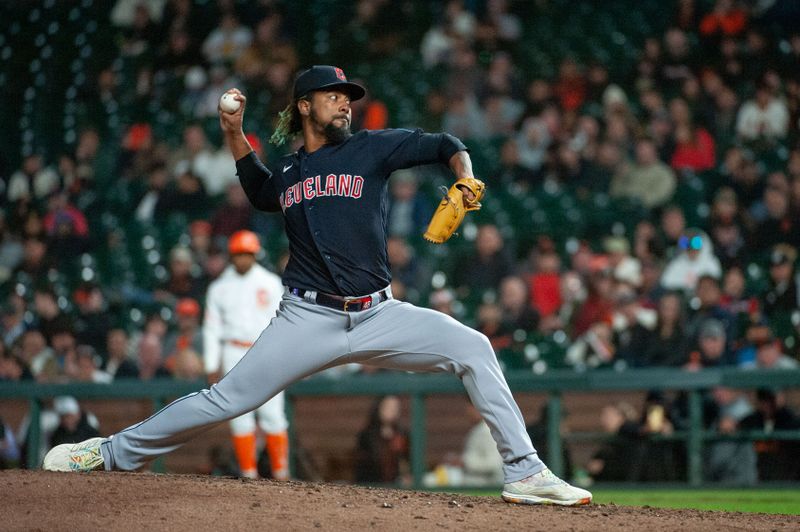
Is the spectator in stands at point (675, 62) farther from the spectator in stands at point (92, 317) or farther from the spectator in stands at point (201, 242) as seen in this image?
the spectator in stands at point (92, 317)

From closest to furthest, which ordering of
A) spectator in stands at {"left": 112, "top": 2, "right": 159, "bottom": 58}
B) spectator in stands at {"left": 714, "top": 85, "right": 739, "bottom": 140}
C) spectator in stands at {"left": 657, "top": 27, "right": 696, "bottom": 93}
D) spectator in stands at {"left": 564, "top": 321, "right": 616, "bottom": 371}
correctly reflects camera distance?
spectator in stands at {"left": 564, "top": 321, "right": 616, "bottom": 371} → spectator in stands at {"left": 714, "top": 85, "right": 739, "bottom": 140} → spectator in stands at {"left": 657, "top": 27, "right": 696, "bottom": 93} → spectator in stands at {"left": 112, "top": 2, "right": 159, "bottom": 58}

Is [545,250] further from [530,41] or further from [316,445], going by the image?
[530,41]

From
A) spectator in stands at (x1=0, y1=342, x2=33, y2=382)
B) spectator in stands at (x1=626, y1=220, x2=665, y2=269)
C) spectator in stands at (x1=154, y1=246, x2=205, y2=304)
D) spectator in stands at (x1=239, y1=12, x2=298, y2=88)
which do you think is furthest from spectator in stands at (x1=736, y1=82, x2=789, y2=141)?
spectator in stands at (x1=0, y1=342, x2=33, y2=382)

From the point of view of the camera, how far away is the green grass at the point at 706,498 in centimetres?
687

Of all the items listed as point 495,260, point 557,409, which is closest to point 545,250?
point 495,260

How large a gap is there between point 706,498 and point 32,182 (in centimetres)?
840

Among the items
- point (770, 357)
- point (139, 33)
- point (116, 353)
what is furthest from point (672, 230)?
point (139, 33)

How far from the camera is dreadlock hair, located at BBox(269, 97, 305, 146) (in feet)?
14.8

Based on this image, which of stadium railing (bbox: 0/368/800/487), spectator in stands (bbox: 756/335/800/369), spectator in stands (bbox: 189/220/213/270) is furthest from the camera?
spectator in stands (bbox: 189/220/213/270)

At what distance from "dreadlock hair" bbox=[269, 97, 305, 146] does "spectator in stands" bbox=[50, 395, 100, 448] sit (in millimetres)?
4638

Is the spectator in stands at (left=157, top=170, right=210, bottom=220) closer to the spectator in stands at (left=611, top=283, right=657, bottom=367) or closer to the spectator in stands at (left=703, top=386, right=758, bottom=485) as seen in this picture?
the spectator in stands at (left=611, top=283, right=657, bottom=367)

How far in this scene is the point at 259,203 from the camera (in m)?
4.50

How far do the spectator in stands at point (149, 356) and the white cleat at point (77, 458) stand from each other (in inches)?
189

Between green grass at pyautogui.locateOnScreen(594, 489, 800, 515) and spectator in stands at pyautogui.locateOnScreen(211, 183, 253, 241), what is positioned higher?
spectator in stands at pyautogui.locateOnScreen(211, 183, 253, 241)
